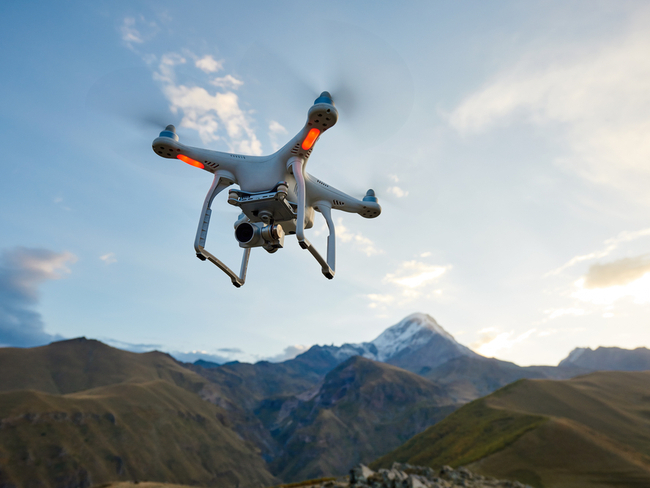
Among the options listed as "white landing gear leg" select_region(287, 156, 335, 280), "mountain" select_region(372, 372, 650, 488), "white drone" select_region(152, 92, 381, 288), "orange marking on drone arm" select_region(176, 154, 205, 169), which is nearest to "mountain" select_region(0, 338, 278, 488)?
"mountain" select_region(372, 372, 650, 488)

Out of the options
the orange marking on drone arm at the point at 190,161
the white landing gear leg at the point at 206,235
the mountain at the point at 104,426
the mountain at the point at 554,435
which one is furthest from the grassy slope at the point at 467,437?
the orange marking on drone arm at the point at 190,161

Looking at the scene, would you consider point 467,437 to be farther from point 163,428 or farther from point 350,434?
point 350,434

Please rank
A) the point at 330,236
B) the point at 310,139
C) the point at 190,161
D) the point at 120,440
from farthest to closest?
the point at 120,440
the point at 330,236
the point at 190,161
the point at 310,139

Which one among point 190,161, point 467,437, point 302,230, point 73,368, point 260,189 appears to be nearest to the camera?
point 302,230

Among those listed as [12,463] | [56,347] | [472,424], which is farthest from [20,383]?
[472,424]

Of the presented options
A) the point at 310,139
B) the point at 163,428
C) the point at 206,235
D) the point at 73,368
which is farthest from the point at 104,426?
the point at 310,139

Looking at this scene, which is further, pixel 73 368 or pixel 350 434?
pixel 350 434

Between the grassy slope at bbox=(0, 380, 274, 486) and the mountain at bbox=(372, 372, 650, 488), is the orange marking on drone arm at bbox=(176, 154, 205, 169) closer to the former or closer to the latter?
the mountain at bbox=(372, 372, 650, 488)
